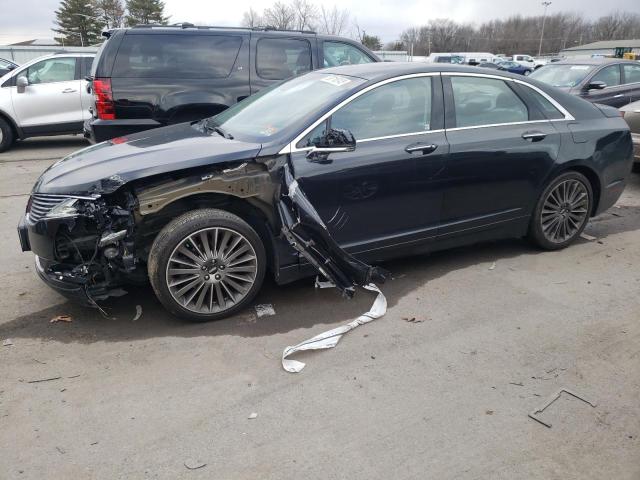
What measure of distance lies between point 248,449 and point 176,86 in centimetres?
542

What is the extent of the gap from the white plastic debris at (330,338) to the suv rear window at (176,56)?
14.5ft

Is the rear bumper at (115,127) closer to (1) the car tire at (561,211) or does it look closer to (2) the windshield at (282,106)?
(2) the windshield at (282,106)

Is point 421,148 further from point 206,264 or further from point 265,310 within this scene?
point 206,264

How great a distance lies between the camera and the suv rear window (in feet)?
21.8

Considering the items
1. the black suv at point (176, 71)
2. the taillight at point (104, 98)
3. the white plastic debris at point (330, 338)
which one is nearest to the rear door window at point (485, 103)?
the white plastic debris at point (330, 338)

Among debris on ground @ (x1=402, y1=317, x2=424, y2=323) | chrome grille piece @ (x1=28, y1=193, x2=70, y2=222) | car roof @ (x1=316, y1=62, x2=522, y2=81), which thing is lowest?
debris on ground @ (x1=402, y1=317, x2=424, y2=323)

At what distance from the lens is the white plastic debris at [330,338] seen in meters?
3.22

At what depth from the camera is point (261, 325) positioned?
3686 mm

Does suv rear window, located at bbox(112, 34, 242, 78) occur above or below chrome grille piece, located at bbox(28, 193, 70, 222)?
above

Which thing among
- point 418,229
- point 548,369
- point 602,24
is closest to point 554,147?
point 418,229

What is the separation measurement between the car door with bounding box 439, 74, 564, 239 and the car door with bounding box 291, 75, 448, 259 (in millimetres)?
145

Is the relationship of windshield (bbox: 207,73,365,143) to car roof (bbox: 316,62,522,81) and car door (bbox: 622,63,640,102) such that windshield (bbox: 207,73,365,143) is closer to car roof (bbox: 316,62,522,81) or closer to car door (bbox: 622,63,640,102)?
car roof (bbox: 316,62,522,81)

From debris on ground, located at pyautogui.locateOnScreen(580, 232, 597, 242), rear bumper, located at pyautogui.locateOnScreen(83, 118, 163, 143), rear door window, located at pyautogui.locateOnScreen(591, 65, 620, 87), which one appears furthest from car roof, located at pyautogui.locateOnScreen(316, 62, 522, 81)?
rear door window, located at pyautogui.locateOnScreen(591, 65, 620, 87)

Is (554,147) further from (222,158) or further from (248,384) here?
(248,384)
